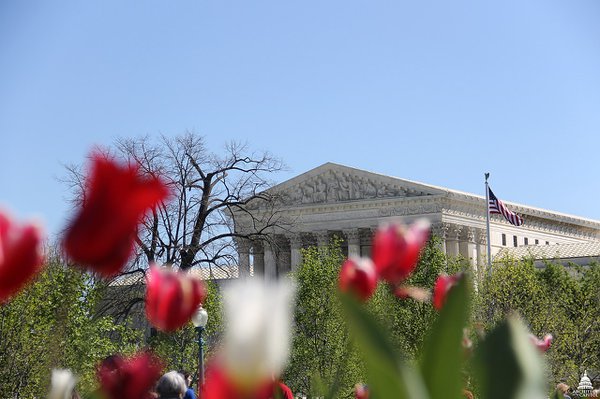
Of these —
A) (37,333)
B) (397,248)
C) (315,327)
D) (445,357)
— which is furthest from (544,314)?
(445,357)

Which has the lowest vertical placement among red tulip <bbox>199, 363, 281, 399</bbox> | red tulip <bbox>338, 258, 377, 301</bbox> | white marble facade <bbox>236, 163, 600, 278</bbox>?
red tulip <bbox>199, 363, 281, 399</bbox>

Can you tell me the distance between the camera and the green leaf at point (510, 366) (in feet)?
5.24

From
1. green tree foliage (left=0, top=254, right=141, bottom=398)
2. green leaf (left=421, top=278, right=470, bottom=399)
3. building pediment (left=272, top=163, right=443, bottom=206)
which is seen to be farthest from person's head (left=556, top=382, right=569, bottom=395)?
building pediment (left=272, top=163, right=443, bottom=206)

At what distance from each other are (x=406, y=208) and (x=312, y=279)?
4535cm

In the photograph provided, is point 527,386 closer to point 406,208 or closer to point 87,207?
point 87,207

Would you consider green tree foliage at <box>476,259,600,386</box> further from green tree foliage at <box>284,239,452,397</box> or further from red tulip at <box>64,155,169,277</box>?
red tulip at <box>64,155,169,277</box>

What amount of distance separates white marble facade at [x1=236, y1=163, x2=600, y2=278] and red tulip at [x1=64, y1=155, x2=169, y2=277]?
82248 millimetres

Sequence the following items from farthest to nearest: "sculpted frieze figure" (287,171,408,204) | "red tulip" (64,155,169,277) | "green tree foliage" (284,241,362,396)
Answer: "sculpted frieze figure" (287,171,408,204) → "green tree foliage" (284,241,362,396) → "red tulip" (64,155,169,277)

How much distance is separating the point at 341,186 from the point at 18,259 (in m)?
87.9

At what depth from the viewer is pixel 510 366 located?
1.63 m

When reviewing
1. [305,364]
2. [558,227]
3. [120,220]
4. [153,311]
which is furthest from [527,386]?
[558,227]

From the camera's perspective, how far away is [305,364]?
37.4 meters

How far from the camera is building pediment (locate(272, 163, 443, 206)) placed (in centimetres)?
8681

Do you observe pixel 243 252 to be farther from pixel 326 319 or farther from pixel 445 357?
pixel 445 357
